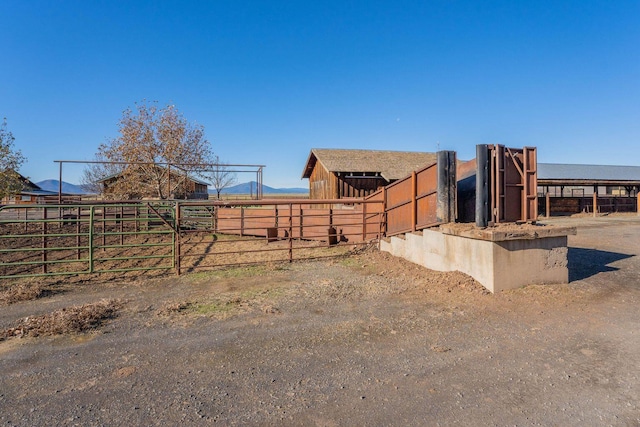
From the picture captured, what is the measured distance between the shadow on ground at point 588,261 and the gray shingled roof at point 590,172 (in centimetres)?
2487

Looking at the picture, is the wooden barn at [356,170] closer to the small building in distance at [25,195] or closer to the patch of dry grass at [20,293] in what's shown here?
the small building in distance at [25,195]

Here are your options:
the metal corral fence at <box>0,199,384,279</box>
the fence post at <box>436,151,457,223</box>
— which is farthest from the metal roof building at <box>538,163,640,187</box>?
the fence post at <box>436,151,457,223</box>

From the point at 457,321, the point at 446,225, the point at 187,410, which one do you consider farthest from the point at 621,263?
the point at 187,410

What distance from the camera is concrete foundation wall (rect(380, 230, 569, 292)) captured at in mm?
5688

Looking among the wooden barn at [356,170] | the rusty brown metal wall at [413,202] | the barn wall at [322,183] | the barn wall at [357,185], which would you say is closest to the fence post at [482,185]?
the rusty brown metal wall at [413,202]

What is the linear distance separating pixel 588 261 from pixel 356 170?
15.4 m

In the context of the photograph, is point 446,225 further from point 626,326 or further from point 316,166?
point 316,166

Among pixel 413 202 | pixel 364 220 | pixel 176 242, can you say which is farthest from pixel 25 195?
pixel 413 202

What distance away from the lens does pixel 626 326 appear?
4.48 m

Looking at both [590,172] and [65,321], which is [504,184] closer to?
[65,321]

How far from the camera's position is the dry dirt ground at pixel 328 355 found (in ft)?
→ 9.18

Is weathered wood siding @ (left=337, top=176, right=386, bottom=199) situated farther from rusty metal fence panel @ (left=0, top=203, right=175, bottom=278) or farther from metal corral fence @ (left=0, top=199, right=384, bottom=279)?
rusty metal fence panel @ (left=0, top=203, right=175, bottom=278)

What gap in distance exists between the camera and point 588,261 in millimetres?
8086

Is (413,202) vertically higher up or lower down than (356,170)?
lower down
